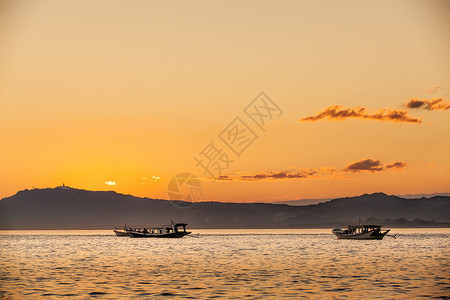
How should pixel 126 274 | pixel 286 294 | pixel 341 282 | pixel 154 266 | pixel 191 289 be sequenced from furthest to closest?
1. pixel 154 266
2. pixel 126 274
3. pixel 341 282
4. pixel 191 289
5. pixel 286 294

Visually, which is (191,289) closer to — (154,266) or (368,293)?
(368,293)

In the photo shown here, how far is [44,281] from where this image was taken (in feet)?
212

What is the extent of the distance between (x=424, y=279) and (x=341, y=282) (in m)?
10.8

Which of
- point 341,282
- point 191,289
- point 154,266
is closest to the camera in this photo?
point 191,289

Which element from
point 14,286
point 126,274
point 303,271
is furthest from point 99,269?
point 303,271

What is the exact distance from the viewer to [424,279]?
218 feet

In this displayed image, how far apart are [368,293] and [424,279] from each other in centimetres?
1641

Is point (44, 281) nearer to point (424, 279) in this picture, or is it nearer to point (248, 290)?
point (248, 290)

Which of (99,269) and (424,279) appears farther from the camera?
(99,269)


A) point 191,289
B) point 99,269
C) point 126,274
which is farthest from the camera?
point 99,269

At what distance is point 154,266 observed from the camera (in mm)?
86688

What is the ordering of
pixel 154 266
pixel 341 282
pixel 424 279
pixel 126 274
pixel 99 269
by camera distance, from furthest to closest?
pixel 154 266, pixel 99 269, pixel 126 274, pixel 424 279, pixel 341 282

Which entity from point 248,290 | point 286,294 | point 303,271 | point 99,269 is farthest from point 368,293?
point 99,269

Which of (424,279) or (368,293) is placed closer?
(368,293)
